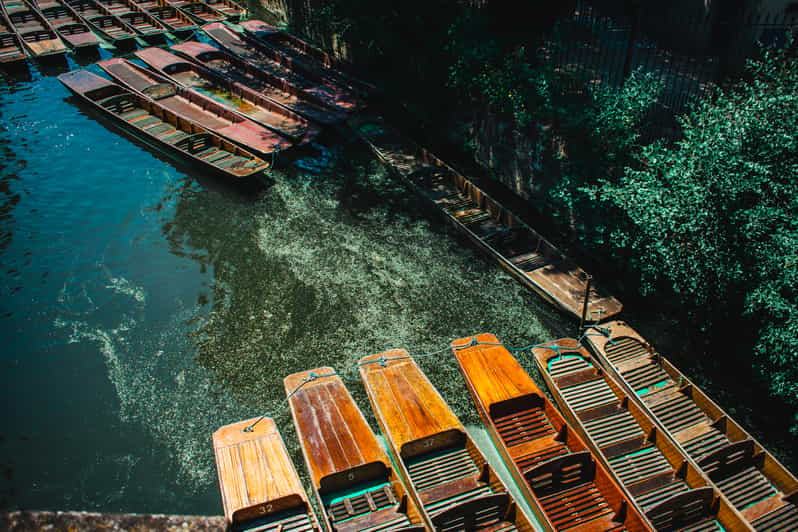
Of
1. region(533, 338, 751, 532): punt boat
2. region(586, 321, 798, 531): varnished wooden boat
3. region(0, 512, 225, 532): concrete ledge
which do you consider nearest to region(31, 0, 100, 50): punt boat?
region(533, 338, 751, 532): punt boat

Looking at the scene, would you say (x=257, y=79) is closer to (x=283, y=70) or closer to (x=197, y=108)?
(x=283, y=70)

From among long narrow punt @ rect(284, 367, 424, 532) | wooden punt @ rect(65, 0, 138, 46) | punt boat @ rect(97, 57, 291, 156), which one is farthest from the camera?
wooden punt @ rect(65, 0, 138, 46)

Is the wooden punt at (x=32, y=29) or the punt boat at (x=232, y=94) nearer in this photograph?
the punt boat at (x=232, y=94)

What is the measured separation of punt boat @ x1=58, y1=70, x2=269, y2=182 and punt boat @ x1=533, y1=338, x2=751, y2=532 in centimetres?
1079

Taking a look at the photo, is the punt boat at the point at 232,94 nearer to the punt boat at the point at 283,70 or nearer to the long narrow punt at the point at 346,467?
the punt boat at the point at 283,70

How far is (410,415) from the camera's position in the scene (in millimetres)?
10859

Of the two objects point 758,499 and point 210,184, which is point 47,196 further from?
point 758,499

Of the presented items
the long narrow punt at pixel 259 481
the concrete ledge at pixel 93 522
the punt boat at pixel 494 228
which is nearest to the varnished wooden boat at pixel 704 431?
the punt boat at pixel 494 228

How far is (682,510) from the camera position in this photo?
9.12m

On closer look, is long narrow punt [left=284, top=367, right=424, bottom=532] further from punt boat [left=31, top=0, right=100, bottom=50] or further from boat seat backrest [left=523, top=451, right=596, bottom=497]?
punt boat [left=31, top=0, right=100, bottom=50]

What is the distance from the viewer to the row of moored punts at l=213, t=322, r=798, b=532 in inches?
363

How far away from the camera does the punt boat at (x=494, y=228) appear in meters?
13.7

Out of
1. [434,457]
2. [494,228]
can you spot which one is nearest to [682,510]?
[434,457]

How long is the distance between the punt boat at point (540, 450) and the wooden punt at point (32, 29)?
23.7 meters
